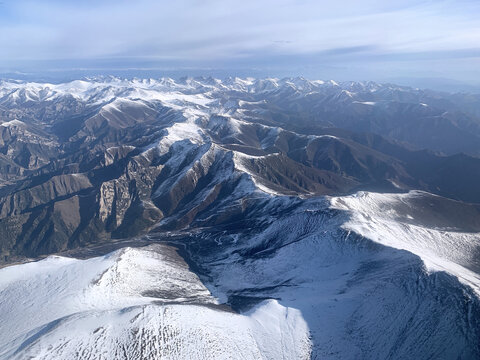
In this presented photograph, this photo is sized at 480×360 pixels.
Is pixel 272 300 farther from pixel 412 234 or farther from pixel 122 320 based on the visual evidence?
pixel 412 234

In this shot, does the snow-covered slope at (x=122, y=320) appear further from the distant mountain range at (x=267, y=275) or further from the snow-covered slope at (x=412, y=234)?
the snow-covered slope at (x=412, y=234)

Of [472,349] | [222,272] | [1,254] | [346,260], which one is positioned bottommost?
[1,254]

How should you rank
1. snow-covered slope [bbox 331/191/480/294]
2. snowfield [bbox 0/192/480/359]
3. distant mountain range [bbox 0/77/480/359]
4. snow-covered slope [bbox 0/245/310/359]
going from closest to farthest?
snow-covered slope [bbox 0/245/310/359], snowfield [bbox 0/192/480/359], distant mountain range [bbox 0/77/480/359], snow-covered slope [bbox 331/191/480/294]

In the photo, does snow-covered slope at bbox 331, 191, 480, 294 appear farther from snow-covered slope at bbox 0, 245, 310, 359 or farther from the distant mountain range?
snow-covered slope at bbox 0, 245, 310, 359

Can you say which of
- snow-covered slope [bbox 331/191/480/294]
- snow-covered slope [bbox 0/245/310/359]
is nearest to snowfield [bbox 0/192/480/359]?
snow-covered slope [bbox 0/245/310/359]

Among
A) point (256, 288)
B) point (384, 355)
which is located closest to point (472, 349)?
point (384, 355)

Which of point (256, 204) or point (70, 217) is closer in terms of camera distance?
point (256, 204)

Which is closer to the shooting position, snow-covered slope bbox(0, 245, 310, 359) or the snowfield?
A: snow-covered slope bbox(0, 245, 310, 359)

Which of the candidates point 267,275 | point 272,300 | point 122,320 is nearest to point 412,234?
point 267,275

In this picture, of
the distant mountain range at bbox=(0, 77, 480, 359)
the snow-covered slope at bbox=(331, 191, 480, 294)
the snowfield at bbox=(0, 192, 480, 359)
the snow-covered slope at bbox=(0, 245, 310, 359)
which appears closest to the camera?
the snow-covered slope at bbox=(0, 245, 310, 359)

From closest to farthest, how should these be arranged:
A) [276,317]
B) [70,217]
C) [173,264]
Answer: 1. [276,317]
2. [173,264]
3. [70,217]

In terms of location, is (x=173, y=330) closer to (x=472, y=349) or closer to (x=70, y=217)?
(x=472, y=349)
